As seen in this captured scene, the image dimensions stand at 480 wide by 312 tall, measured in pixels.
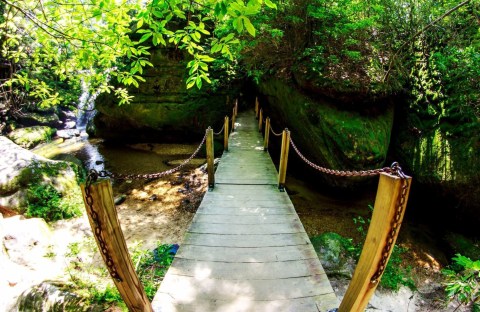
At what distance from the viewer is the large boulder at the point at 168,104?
1232 centimetres

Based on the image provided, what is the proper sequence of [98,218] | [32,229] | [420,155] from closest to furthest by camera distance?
[98,218]
[32,229]
[420,155]

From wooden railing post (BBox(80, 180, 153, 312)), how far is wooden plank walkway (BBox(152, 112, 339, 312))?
570 mm

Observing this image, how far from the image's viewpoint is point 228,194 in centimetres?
501

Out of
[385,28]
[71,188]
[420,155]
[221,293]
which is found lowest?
[71,188]

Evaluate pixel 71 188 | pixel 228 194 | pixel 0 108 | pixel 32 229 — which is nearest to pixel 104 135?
pixel 0 108

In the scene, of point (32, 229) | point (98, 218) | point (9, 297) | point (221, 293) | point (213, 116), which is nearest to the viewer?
point (98, 218)

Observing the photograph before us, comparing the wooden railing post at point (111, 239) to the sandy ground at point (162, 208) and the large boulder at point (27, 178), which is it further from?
the large boulder at point (27, 178)

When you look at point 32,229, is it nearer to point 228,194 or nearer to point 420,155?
point 228,194

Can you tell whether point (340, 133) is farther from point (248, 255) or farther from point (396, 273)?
point (248, 255)

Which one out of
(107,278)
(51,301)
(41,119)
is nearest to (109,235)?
(51,301)

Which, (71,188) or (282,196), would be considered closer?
(282,196)

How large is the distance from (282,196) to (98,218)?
12.2ft

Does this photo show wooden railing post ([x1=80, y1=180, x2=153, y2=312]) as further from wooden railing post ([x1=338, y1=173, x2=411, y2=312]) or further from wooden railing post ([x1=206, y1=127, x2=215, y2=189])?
wooden railing post ([x1=206, y1=127, x2=215, y2=189])

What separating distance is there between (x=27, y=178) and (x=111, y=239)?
6273 mm
